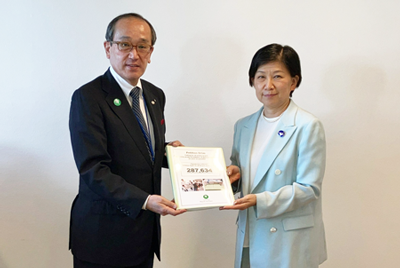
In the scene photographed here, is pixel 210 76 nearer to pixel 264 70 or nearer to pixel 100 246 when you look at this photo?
pixel 264 70

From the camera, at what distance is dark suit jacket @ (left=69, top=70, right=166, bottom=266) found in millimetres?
1294

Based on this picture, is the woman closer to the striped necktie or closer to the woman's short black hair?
the woman's short black hair

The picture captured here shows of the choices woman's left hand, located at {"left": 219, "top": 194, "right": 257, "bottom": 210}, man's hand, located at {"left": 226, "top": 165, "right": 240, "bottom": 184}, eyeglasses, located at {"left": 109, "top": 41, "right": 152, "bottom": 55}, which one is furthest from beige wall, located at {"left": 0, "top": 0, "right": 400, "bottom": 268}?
woman's left hand, located at {"left": 219, "top": 194, "right": 257, "bottom": 210}

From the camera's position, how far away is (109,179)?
4.24ft

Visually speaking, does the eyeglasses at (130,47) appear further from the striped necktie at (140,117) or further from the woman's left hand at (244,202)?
the woman's left hand at (244,202)

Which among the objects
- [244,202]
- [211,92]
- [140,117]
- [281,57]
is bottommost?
[244,202]

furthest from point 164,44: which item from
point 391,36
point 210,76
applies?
point 391,36

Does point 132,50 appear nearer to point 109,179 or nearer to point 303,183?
point 109,179

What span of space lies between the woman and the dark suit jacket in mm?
461

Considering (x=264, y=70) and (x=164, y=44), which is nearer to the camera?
(x=264, y=70)

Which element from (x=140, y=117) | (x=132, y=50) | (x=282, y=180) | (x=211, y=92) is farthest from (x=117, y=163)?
(x=211, y=92)

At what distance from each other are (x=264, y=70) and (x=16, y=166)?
1.71 metres

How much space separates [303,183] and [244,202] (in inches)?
11.9

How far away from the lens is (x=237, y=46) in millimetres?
2053
